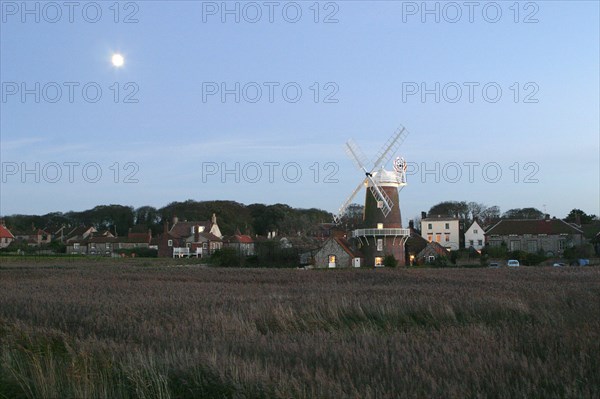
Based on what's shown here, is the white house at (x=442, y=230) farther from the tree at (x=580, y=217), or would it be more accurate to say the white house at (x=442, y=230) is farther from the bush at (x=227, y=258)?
the bush at (x=227, y=258)

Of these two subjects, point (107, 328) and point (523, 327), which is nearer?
point (523, 327)

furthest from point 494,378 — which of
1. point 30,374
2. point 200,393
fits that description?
point 30,374

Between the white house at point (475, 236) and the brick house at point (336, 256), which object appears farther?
the white house at point (475, 236)

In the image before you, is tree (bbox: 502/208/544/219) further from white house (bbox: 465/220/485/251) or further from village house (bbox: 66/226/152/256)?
village house (bbox: 66/226/152/256)

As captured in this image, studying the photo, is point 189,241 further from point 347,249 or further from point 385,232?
point 385,232

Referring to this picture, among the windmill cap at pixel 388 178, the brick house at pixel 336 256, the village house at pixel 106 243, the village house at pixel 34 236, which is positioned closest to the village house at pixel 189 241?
the village house at pixel 106 243

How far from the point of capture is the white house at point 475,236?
9125 cm

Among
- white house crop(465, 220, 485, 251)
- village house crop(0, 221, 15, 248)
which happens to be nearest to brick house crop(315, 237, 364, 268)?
white house crop(465, 220, 485, 251)

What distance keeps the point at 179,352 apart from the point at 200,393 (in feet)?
3.86

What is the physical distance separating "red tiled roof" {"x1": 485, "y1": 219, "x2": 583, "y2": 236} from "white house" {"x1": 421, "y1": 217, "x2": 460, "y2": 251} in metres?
5.73

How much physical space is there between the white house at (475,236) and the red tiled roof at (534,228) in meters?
2.29

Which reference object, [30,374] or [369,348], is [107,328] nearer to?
[30,374]

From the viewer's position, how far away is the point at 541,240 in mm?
85188

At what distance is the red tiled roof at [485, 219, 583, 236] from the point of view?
84.9 metres
